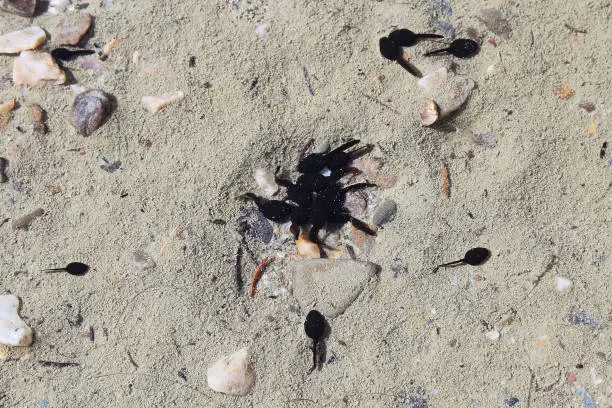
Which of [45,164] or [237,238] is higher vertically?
[45,164]

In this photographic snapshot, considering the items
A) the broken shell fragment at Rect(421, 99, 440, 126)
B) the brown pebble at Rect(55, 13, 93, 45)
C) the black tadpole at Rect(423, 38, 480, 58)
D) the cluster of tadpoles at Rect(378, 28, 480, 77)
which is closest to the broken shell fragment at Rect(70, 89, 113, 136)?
the brown pebble at Rect(55, 13, 93, 45)

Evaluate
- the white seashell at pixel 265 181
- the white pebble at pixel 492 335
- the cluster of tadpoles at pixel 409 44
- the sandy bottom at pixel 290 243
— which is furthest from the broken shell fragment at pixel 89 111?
the white pebble at pixel 492 335

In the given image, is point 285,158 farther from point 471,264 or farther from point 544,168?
point 544,168

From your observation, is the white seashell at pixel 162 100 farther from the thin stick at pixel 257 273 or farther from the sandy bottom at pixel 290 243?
the thin stick at pixel 257 273

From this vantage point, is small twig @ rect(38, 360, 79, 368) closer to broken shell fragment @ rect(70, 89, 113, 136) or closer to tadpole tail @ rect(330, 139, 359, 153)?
broken shell fragment @ rect(70, 89, 113, 136)

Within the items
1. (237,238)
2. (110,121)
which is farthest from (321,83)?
(110,121)

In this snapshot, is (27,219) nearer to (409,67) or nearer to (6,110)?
(6,110)
